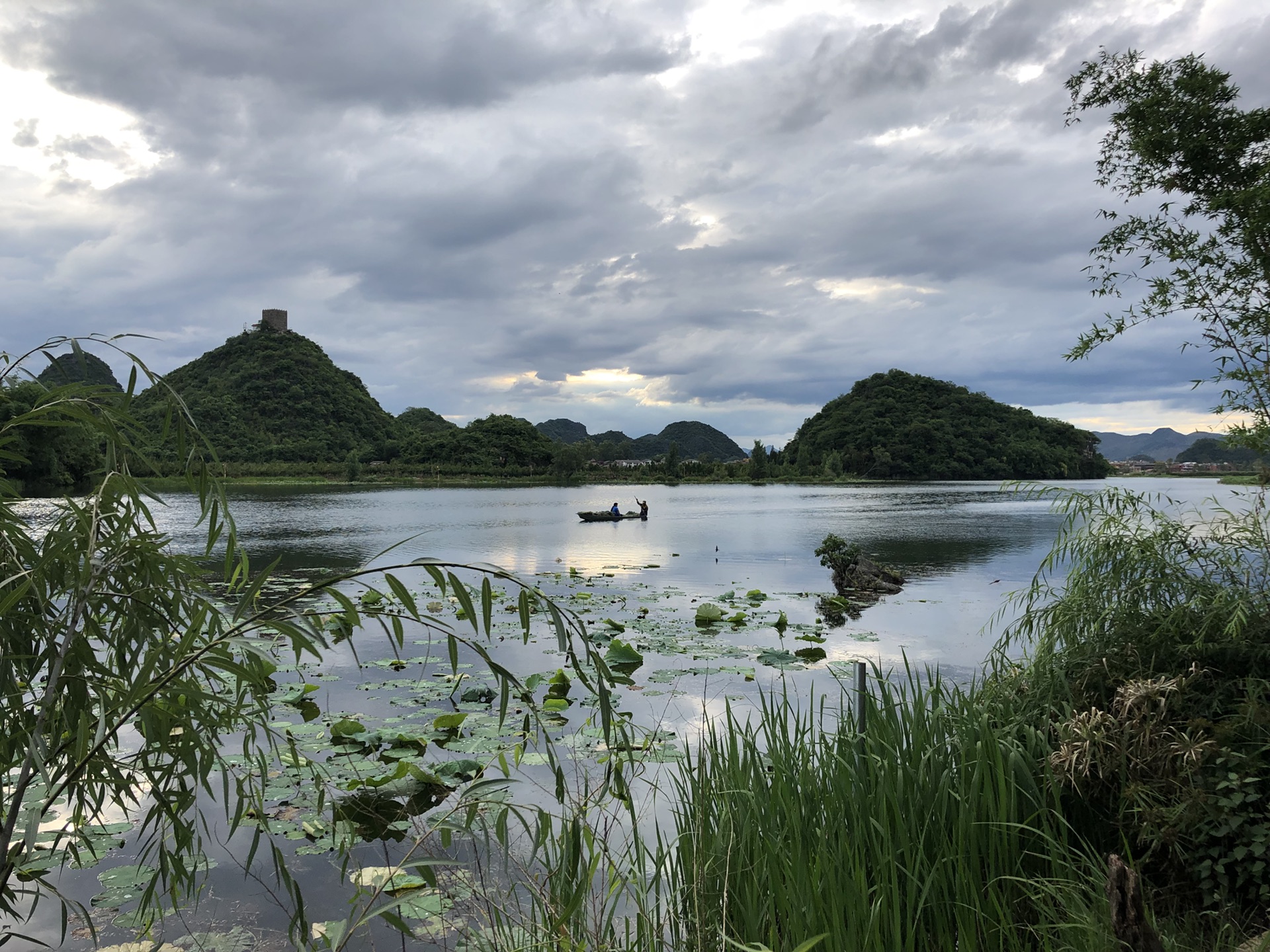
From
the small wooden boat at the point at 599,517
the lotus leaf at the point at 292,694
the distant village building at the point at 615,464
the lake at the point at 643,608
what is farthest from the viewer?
the distant village building at the point at 615,464

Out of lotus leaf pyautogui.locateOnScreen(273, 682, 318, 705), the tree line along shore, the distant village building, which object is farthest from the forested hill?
lotus leaf pyautogui.locateOnScreen(273, 682, 318, 705)

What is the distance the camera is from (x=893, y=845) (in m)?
3.32

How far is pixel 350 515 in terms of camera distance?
3462 cm

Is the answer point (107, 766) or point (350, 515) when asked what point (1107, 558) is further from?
point (350, 515)

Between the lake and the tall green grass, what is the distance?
1.64ft

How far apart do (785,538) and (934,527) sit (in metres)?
7.56

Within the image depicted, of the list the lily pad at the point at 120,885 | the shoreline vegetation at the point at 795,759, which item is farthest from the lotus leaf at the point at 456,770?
the lily pad at the point at 120,885

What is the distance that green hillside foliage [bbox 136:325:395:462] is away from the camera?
70.4 meters

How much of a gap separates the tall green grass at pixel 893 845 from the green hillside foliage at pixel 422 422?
327 feet

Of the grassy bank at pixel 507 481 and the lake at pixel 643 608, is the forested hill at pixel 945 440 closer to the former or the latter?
the grassy bank at pixel 507 481

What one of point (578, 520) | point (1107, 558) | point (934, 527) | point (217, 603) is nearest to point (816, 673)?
point (1107, 558)

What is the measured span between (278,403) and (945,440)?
7446cm

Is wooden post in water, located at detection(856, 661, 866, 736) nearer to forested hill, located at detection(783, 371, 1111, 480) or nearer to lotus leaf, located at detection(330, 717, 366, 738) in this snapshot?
lotus leaf, located at detection(330, 717, 366, 738)

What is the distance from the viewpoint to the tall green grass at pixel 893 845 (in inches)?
112
